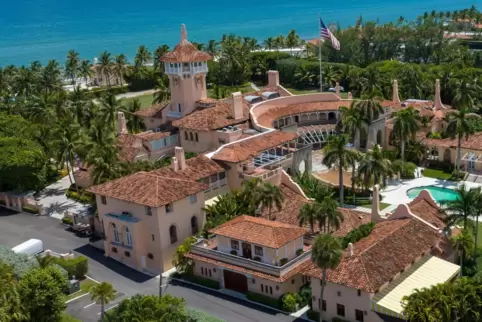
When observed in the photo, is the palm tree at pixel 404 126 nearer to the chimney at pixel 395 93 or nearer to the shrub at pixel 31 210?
the chimney at pixel 395 93

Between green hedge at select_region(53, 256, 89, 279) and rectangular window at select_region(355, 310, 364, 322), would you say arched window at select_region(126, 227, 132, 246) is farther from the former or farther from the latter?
rectangular window at select_region(355, 310, 364, 322)

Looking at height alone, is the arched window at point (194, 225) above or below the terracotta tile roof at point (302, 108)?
below

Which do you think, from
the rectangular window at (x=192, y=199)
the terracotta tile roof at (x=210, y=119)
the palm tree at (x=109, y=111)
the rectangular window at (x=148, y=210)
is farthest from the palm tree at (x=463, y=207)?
the palm tree at (x=109, y=111)

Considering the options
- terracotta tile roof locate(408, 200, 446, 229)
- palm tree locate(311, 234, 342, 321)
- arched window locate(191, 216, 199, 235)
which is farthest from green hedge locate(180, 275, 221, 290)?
terracotta tile roof locate(408, 200, 446, 229)

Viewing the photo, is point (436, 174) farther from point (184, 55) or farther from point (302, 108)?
point (184, 55)

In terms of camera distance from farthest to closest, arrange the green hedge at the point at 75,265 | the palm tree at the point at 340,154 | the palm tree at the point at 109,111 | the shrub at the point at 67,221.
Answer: the palm tree at the point at 109,111 → the shrub at the point at 67,221 → the palm tree at the point at 340,154 → the green hedge at the point at 75,265

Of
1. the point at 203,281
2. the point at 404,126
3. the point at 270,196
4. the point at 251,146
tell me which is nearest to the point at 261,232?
the point at 270,196
